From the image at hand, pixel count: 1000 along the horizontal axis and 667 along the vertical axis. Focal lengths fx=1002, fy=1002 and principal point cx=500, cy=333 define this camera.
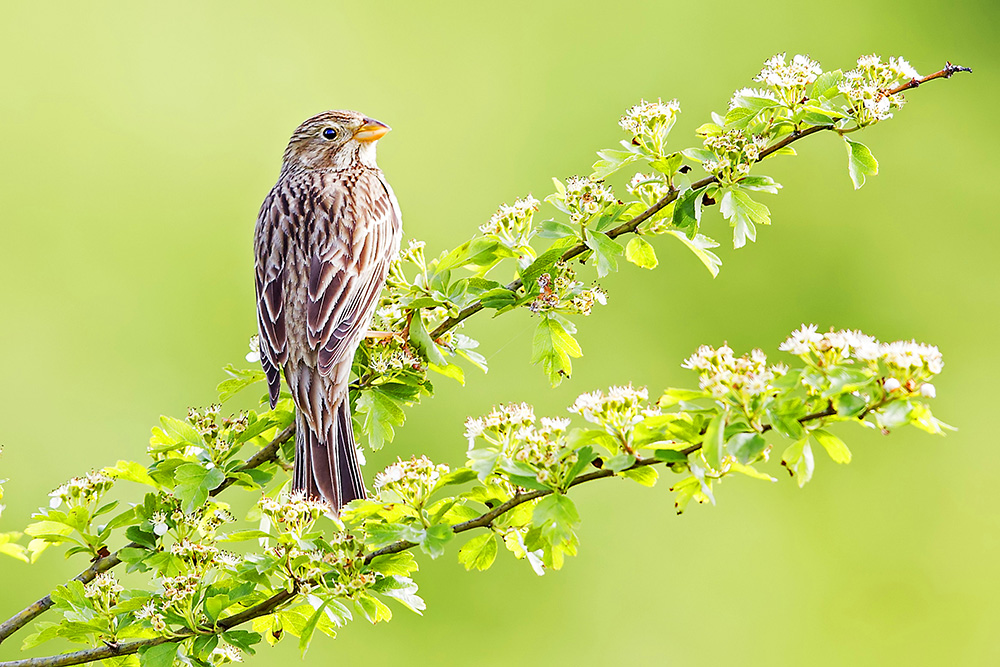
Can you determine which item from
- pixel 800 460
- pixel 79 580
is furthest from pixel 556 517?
pixel 79 580

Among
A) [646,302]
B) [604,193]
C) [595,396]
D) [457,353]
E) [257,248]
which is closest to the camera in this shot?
[595,396]

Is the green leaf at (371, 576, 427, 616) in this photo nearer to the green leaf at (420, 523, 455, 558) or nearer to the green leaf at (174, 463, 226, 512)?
the green leaf at (420, 523, 455, 558)

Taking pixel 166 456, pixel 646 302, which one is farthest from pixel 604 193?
pixel 646 302

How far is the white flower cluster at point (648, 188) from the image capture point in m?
1.84

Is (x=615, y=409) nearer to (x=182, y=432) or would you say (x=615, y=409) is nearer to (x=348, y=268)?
(x=182, y=432)

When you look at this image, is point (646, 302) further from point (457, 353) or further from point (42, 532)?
point (42, 532)

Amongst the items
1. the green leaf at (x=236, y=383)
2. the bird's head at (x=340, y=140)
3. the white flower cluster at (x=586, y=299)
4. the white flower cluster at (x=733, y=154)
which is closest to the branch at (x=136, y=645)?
the green leaf at (x=236, y=383)

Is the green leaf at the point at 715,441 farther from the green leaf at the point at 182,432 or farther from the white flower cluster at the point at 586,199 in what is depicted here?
the green leaf at the point at 182,432

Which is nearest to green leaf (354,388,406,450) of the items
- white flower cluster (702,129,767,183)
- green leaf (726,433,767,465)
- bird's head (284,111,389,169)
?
white flower cluster (702,129,767,183)

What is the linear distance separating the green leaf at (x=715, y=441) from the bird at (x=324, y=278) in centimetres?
90

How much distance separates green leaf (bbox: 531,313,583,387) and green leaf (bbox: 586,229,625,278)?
198mm

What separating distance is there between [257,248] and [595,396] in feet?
5.75

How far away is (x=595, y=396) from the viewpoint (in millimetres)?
1438

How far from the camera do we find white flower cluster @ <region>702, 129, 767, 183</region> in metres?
1.76
